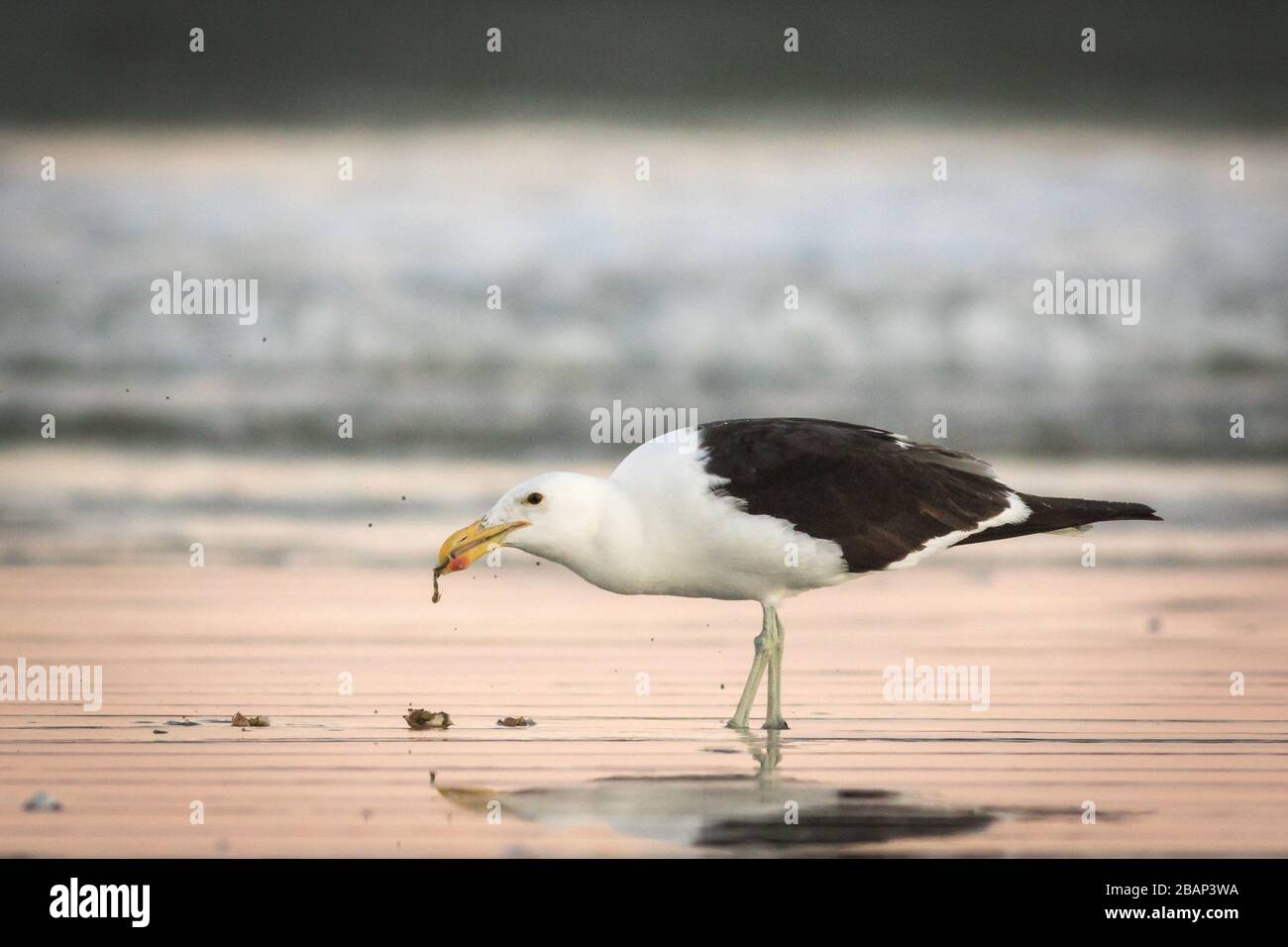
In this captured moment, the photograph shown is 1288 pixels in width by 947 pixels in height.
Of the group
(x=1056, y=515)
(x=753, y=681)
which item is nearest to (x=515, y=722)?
(x=753, y=681)

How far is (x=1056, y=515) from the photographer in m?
9.84

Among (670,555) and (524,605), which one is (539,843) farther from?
(524,605)

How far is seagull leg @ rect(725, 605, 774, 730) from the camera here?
8758 millimetres

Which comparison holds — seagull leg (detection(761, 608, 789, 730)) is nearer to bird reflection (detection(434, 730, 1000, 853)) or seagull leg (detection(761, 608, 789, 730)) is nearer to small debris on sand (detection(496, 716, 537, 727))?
small debris on sand (detection(496, 716, 537, 727))

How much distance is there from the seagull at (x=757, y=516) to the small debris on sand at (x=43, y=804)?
7.96ft

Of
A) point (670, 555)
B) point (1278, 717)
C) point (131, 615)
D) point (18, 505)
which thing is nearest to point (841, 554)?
point (670, 555)

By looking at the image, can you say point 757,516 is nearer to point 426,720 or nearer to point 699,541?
point 699,541

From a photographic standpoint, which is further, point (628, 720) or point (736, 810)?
point (628, 720)

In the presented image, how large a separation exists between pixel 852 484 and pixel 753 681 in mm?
1096

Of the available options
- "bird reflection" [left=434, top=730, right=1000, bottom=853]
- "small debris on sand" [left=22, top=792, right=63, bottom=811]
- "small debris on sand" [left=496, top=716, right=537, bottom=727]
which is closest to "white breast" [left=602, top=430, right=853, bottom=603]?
"small debris on sand" [left=496, top=716, right=537, bottom=727]

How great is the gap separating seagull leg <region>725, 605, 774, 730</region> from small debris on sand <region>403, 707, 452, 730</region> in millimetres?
1239

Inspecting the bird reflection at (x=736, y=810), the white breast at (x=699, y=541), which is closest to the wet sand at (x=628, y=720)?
the bird reflection at (x=736, y=810)

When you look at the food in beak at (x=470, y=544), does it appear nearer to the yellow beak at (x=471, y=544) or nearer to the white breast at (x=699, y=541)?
the yellow beak at (x=471, y=544)

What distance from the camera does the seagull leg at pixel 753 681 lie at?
8.76m
